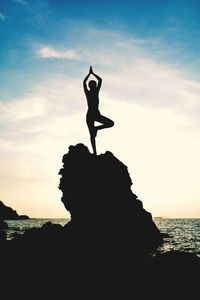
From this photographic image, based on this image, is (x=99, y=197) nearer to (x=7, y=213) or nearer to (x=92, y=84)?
(x=92, y=84)

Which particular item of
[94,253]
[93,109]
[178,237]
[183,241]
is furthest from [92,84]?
[178,237]

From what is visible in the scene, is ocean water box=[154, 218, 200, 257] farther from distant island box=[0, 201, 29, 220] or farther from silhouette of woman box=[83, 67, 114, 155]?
distant island box=[0, 201, 29, 220]

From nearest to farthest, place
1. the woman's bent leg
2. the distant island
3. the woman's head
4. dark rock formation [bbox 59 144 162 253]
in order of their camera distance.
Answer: the woman's bent leg → the woman's head → dark rock formation [bbox 59 144 162 253] → the distant island

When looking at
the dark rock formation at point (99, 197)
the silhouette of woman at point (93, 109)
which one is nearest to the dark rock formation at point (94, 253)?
the dark rock formation at point (99, 197)

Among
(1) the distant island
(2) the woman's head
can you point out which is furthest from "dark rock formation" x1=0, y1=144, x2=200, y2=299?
(1) the distant island

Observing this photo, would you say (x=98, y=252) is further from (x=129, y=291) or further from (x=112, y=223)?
(x=129, y=291)

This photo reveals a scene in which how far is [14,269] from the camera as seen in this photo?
1391 cm

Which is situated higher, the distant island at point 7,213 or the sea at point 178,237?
the distant island at point 7,213

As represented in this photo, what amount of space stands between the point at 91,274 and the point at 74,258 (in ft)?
9.27

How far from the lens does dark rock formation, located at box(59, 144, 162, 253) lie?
16.6 m

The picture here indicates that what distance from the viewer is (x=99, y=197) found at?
17125 millimetres

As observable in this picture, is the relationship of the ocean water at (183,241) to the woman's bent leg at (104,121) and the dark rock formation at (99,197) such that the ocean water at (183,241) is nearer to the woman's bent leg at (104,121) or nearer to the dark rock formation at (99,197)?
the dark rock formation at (99,197)

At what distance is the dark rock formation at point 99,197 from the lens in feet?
54.4

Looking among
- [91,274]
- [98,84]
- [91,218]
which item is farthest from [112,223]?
[98,84]
